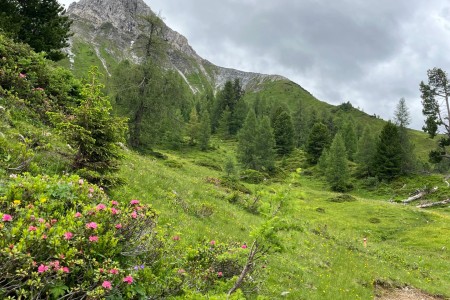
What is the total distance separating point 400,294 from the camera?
15.9 meters

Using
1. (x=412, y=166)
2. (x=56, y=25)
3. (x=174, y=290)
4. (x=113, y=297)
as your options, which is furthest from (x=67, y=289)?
(x=412, y=166)

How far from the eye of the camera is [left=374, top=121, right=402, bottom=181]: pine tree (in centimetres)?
7169

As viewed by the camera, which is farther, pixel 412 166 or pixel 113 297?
pixel 412 166

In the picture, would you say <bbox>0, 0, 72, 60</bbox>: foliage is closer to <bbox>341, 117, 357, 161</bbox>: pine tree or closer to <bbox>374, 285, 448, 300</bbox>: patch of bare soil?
<bbox>374, 285, 448, 300</bbox>: patch of bare soil

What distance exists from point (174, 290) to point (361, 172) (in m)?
81.7

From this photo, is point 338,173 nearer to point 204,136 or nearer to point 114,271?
point 204,136

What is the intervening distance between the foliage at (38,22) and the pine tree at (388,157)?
6571 cm

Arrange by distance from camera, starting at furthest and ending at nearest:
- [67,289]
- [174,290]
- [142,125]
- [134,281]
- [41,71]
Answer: [142,125]
[41,71]
[174,290]
[134,281]
[67,289]

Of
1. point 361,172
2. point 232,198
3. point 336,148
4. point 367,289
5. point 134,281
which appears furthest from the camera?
point 361,172

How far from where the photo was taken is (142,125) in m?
45.3

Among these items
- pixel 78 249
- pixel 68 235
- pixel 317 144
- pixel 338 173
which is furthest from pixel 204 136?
pixel 68 235

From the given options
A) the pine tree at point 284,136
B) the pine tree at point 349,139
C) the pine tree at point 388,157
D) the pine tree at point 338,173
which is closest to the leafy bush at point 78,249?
the pine tree at point 338,173

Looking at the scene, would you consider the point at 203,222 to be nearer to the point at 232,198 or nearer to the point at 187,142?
the point at 232,198

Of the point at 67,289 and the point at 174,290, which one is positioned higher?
the point at 67,289
